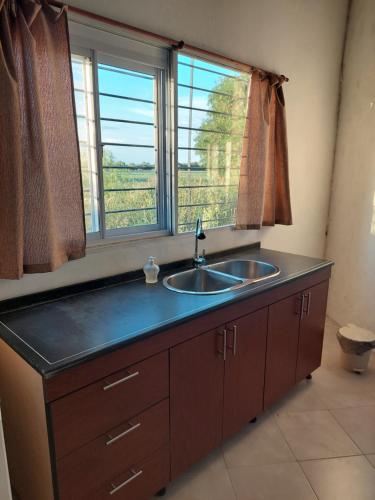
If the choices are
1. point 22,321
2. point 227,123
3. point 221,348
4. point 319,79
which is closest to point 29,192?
point 22,321

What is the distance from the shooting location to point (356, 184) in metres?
2.92

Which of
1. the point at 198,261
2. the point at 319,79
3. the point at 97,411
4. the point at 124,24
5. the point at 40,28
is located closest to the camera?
the point at 97,411

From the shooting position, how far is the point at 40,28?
4.29 ft

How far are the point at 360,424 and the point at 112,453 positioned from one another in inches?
61.0

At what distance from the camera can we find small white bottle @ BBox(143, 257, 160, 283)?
180cm

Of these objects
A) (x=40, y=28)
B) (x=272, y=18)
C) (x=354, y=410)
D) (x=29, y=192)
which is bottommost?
(x=354, y=410)

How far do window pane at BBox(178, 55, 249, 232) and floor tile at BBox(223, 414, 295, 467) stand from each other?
4.12 feet

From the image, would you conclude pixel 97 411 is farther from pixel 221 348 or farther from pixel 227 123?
pixel 227 123

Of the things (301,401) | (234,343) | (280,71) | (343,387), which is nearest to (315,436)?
(301,401)

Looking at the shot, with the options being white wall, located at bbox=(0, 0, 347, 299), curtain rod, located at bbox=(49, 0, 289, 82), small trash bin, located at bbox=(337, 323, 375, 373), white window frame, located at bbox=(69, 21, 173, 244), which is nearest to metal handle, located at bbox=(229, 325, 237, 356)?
white wall, located at bbox=(0, 0, 347, 299)

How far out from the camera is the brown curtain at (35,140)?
124 cm

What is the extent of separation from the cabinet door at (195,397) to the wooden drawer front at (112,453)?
0.26 feet

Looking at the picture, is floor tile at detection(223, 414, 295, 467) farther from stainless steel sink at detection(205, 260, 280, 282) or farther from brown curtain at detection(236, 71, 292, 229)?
brown curtain at detection(236, 71, 292, 229)

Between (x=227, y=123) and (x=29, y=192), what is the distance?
4.68 feet
